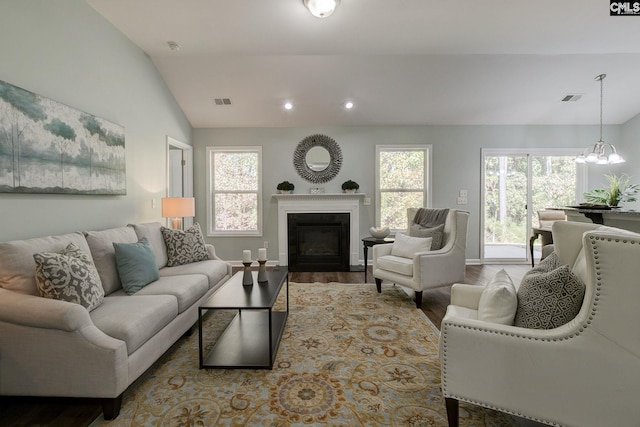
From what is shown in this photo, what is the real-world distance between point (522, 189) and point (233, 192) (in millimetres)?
5158

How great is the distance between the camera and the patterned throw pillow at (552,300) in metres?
1.31

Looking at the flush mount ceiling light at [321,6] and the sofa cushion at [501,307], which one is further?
the flush mount ceiling light at [321,6]

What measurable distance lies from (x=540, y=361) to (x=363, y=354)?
4.10 feet

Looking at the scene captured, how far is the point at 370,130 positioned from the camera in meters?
5.36

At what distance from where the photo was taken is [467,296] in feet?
6.95

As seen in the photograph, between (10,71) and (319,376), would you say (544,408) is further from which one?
(10,71)

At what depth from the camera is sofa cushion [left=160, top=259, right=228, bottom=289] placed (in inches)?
119

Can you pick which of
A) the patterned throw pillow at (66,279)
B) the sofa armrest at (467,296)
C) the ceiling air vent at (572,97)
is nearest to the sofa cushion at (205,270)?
the patterned throw pillow at (66,279)

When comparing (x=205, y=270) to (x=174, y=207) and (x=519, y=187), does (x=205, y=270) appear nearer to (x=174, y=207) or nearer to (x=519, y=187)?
(x=174, y=207)

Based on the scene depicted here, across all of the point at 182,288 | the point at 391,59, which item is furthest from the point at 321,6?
the point at 182,288

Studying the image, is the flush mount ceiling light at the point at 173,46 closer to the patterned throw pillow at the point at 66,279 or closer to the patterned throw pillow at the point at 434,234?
the patterned throw pillow at the point at 66,279

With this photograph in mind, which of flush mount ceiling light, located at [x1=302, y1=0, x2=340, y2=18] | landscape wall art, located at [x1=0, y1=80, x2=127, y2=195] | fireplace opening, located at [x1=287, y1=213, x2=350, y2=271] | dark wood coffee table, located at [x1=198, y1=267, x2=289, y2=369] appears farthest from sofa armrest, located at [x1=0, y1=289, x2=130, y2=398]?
fireplace opening, located at [x1=287, y1=213, x2=350, y2=271]

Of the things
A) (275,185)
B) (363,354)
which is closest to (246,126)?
(275,185)

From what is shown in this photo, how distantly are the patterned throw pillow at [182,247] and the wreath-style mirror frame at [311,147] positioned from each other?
7.80 ft
